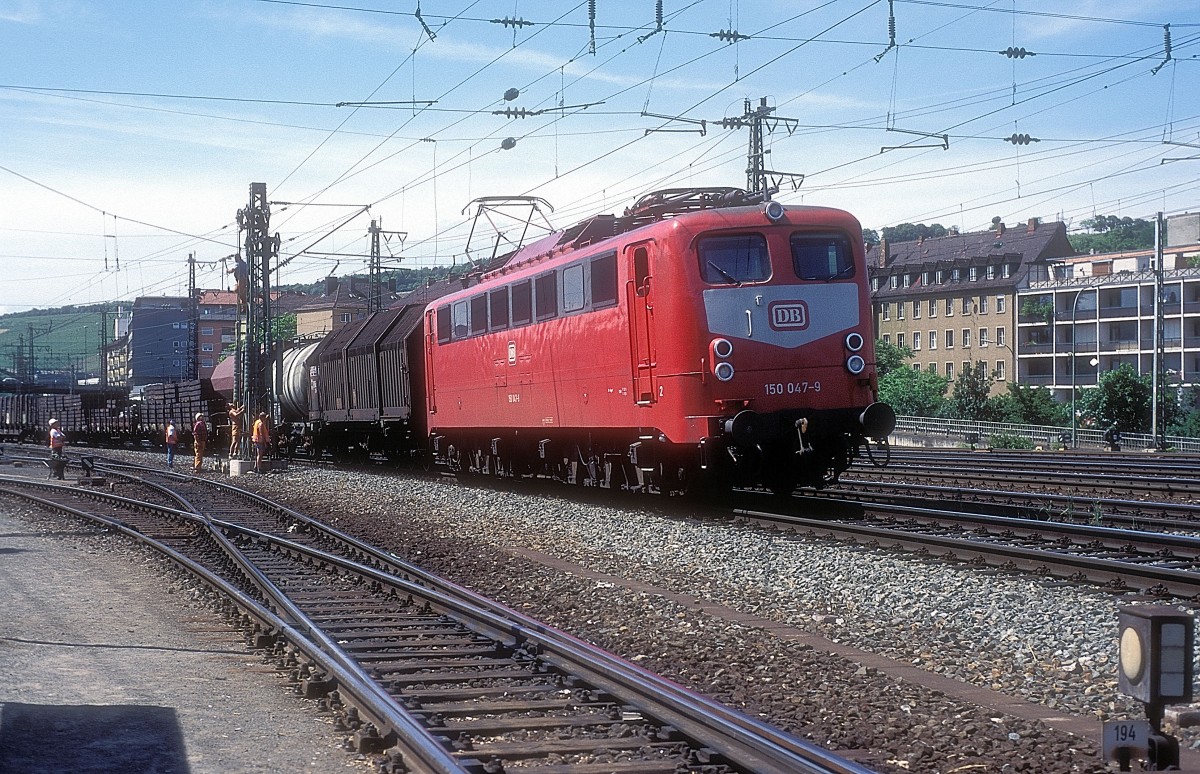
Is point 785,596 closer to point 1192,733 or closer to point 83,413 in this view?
point 1192,733

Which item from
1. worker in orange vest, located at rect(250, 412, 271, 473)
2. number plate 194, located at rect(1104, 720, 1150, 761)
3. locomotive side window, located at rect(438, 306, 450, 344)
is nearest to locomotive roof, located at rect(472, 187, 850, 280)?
locomotive side window, located at rect(438, 306, 450, 344)

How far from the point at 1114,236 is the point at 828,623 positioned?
544ft

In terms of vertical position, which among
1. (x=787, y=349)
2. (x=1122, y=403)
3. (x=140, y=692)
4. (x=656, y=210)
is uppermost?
(x=656, y=210)

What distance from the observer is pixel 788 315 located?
15.2 metres

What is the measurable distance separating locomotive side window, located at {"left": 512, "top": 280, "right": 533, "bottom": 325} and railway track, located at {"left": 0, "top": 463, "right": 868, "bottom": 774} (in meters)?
7.23

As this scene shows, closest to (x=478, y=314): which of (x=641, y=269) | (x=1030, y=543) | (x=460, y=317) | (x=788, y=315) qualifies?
(x=460, y=317)

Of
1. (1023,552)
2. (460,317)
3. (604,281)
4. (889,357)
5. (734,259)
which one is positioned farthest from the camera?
(889,357)

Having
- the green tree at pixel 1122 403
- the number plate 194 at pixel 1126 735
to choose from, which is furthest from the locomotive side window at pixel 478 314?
the green tree at pixel 1122 403

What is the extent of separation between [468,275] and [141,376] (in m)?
110

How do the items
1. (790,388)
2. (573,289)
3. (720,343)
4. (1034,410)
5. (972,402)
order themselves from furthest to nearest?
(972,402), (1034,410), (573,289), (790,388), (720,343)

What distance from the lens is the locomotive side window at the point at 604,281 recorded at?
1653 cm

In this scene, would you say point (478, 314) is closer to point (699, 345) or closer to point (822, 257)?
point (699, 345)

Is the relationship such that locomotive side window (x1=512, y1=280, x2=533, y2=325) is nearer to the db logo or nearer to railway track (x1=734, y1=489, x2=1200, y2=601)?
the db logo

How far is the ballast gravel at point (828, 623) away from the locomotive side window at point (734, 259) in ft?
9.90
